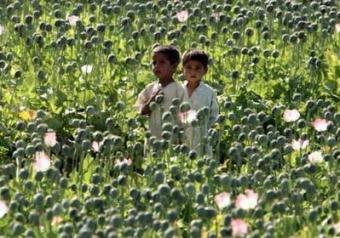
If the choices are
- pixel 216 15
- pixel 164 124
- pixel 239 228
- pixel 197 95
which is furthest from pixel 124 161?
pixel 216 15

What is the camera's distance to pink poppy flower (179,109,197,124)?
10406 mm

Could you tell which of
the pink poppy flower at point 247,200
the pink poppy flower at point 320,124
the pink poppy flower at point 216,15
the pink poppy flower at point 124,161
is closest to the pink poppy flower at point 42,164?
the pink poppy flower at point 124,161

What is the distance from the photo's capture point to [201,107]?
427 inches

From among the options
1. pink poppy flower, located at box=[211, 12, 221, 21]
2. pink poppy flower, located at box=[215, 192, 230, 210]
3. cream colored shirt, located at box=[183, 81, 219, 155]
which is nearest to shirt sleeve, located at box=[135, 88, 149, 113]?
cream colored shirt, located at box=[183, 81, 219, 155]

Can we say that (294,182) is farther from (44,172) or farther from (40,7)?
(40,7)

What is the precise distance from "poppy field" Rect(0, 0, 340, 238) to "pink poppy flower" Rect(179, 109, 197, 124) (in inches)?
2.5

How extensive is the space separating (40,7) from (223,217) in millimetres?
5346

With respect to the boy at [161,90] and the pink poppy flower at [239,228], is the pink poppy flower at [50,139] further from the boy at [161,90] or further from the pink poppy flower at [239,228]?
the pink poppy flower at [239,228]

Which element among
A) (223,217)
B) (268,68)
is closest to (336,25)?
(268,68)

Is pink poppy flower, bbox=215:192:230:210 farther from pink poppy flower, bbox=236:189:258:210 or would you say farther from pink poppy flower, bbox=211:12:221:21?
pink poppy flower, bbox=211:12:221:21

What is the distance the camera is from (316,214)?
345 inches

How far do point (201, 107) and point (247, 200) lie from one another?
2193 millimetres

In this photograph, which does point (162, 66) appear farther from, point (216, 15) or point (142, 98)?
point (216, 15)

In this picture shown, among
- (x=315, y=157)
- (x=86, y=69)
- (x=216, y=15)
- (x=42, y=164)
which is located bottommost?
(x=315, y=157)
